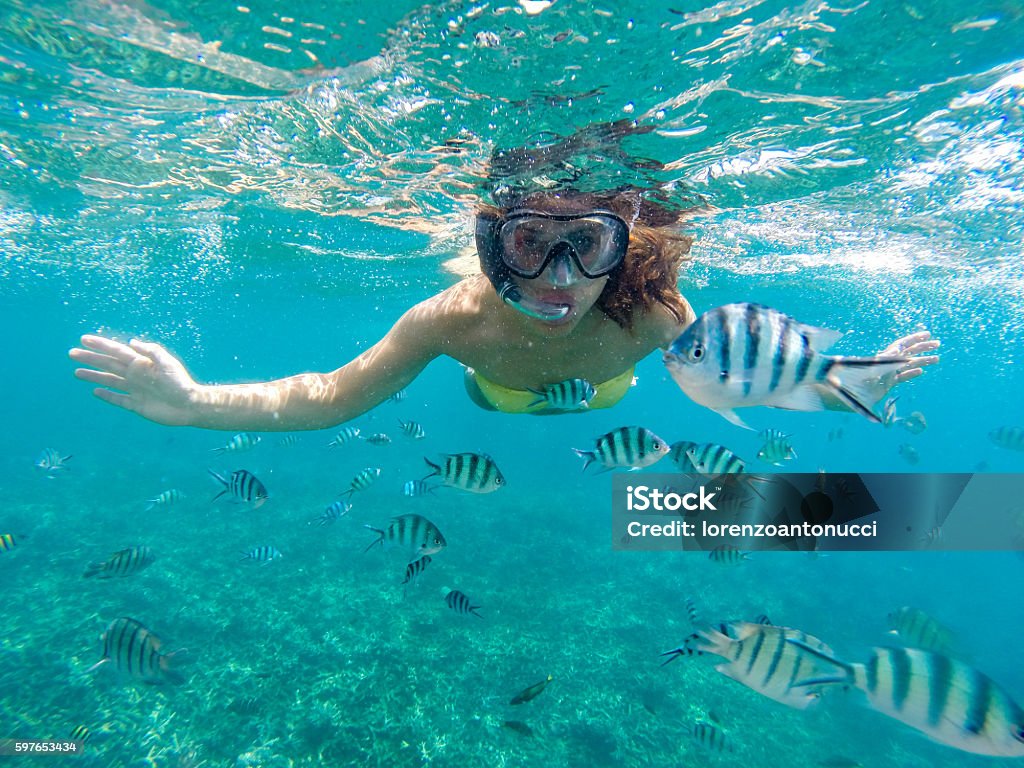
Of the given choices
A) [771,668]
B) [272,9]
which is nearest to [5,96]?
[272,9]

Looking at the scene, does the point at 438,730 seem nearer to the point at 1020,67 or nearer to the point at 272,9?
the point at 272,9

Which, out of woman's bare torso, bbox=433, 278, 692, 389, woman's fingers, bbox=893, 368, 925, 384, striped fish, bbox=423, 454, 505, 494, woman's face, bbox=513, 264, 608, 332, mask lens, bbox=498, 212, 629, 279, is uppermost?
mask lens, bbox=498, 212, 629, 279

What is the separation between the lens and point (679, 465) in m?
5.85

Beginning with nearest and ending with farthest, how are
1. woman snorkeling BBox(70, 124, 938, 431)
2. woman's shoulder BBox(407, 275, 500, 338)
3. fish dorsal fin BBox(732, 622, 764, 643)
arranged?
woman snorkeling BBox(70, 124, 938, 431) → fish dorsal fin BBox(732, 622, 764, 643) → woman's shoulder BBox(407, 275, 500, 338)

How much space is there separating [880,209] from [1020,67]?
5876 millimetres

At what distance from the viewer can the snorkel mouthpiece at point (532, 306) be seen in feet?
12.1

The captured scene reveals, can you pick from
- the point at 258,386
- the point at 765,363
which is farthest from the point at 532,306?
the point at 258,386

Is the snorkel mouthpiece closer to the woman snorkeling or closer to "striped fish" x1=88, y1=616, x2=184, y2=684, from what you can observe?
the woman snorkeling

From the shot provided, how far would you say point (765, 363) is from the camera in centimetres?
188

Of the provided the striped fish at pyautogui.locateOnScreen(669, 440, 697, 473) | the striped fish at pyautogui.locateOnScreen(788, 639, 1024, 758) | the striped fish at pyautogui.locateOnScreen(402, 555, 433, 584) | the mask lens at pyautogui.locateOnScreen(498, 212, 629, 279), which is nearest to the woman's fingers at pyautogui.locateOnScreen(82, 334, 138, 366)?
the mask lens at pyautogui.locateOnScreen(498, 212, 629, 279)

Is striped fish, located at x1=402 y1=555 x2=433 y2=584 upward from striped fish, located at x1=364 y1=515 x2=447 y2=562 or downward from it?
downward

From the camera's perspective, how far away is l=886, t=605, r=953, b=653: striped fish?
Answer: 20.7 feet

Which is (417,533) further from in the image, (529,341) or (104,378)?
(104,378)

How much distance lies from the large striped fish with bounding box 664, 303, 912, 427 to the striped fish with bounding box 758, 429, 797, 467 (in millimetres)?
5059
